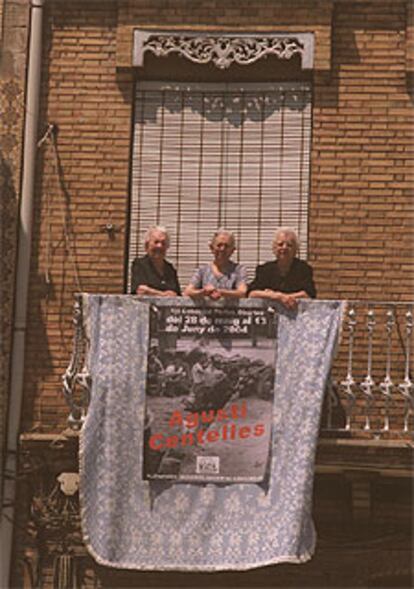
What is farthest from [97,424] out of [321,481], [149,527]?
[321,481]

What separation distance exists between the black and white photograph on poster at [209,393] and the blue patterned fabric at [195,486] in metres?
0.08

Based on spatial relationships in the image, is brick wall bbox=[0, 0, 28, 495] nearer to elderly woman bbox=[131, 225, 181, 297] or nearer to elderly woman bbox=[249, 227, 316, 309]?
elderly woman bbox=[131, 225, 181, 297]

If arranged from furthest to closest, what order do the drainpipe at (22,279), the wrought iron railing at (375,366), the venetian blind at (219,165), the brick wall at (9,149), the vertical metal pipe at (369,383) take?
the venetian blind at (219,165), the brick wall at (9,149), the drainpipe at (22,279), the wrought iron railing at (375,366), the vertical metal pipe at (369,383)

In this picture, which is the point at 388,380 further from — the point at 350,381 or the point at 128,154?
the point at 128,154

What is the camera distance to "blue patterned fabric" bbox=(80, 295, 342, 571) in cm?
1210

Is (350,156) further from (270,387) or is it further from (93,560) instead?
(93,560)

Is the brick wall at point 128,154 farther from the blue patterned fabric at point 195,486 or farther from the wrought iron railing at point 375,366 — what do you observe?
the blue patterned fabric at point 195,486

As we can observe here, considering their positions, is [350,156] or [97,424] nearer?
[97,424]

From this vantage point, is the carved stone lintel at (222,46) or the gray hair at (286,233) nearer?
the gray hair at (286,233)

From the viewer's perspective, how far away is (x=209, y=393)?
12.4 meters

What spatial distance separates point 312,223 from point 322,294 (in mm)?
630

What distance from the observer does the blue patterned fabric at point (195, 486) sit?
1210cm

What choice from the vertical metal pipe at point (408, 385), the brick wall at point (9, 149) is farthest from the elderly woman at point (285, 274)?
the brick wall at point (9, 149)

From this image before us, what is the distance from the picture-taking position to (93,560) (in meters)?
13.1
